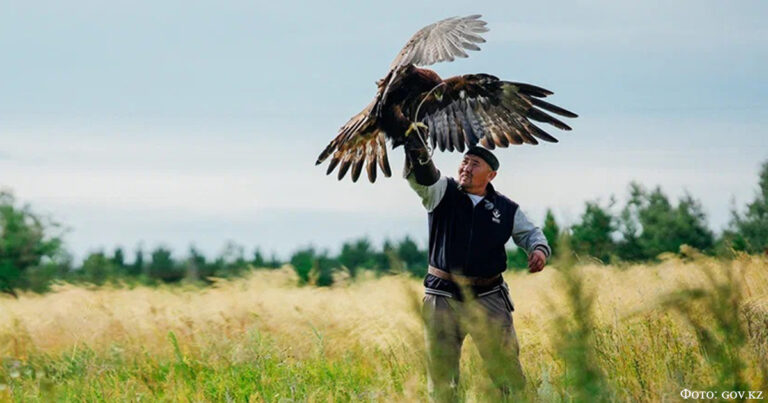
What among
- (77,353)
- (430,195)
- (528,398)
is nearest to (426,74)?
(430,195)

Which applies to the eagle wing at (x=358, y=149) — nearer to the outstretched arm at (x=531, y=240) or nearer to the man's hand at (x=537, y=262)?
the outstretched arm at (x=531, y=240)

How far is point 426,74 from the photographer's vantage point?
16.8 ft

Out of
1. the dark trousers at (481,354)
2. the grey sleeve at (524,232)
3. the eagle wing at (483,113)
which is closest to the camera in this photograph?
the dark trousers at (481,354)

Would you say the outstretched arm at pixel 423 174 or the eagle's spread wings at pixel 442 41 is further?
the eagle's spread wings at pixel 442 41

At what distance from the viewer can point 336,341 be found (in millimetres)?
9070

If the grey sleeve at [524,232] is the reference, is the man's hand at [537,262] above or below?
below

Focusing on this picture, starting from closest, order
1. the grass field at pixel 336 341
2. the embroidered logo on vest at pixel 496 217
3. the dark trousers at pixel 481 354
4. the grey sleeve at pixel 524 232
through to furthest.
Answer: the grass field at pixel 336 341 < the dark trousers at pixel 481 354 < the embroidered logo on vest at pixel 496 217 < the grey sleeve at pixel 524 232

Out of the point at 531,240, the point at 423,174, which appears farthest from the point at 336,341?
the point at 423,174

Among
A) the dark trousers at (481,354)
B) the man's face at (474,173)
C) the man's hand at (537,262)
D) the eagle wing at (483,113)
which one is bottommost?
the dark trousers at (481,354)

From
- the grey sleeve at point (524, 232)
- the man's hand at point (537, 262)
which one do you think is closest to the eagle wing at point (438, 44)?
the grey sleeve at point (524, 232)

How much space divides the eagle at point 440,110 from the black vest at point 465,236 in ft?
1.10

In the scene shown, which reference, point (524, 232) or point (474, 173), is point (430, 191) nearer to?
point (474, 173)

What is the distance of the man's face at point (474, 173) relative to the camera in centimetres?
472

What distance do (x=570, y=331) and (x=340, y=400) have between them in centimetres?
386
